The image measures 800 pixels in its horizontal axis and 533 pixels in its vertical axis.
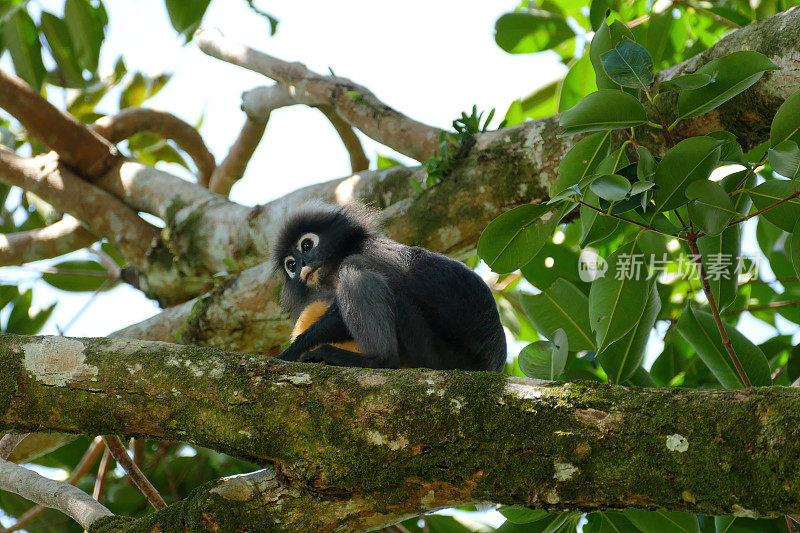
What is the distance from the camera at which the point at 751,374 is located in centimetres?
241

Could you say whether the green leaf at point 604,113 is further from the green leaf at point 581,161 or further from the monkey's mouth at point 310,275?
the monkey's mouth at point 310,275

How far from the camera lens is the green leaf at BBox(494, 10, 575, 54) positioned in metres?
3.74

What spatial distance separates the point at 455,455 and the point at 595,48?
1.20 meters

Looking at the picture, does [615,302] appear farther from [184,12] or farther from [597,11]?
[184,12]

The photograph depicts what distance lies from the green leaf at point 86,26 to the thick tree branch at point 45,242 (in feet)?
3.63

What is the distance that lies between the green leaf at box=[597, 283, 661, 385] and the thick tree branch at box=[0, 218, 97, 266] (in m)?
3.70

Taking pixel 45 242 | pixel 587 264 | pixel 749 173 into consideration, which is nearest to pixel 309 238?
pixel 587 264

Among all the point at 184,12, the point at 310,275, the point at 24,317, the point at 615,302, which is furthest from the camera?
the point at 24,317

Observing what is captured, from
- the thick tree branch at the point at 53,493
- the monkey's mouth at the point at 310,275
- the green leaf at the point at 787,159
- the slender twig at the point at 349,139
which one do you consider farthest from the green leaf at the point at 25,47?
the green leaf at the point at 787,159

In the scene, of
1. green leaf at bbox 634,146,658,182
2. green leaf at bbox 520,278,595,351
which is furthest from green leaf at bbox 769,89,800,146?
green leaf at bbox 520,278,595,351

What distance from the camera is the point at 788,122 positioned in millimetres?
1902

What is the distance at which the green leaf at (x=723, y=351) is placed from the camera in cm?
Result: 240

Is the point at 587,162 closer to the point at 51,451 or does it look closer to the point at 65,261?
the point at 51,451

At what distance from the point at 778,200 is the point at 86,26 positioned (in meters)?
3.96
